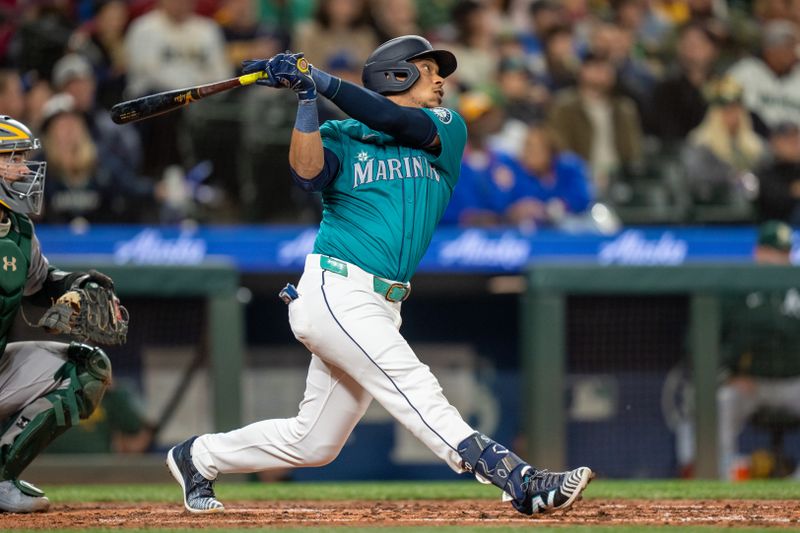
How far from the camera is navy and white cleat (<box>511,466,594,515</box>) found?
3693 mm

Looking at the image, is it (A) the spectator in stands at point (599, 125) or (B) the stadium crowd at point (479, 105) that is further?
(A) the spectator in stands at point (599, 125)

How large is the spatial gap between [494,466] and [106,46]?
21.0 feet

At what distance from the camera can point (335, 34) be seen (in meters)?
9.56

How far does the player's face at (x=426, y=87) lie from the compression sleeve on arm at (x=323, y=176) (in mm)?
381

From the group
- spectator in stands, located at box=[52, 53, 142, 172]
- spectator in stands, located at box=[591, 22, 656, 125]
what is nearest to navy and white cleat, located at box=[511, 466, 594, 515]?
spectator in stands, located at box=[52, 53, 142, 172]

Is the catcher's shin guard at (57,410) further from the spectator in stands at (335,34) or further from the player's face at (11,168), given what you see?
the spectator in stands at (335,34)

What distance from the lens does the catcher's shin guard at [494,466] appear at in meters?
3.74

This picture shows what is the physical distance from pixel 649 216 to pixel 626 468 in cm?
250

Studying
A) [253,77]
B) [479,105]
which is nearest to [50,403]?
[253,77]

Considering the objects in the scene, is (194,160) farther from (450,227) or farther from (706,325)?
(706,325)

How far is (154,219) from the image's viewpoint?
8398 mm

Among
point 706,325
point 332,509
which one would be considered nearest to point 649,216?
point 706,325

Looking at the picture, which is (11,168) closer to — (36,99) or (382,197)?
(382,197)

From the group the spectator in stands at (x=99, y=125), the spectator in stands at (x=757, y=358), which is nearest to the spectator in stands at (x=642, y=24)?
the spectator in stands at (x=757, y=358)
